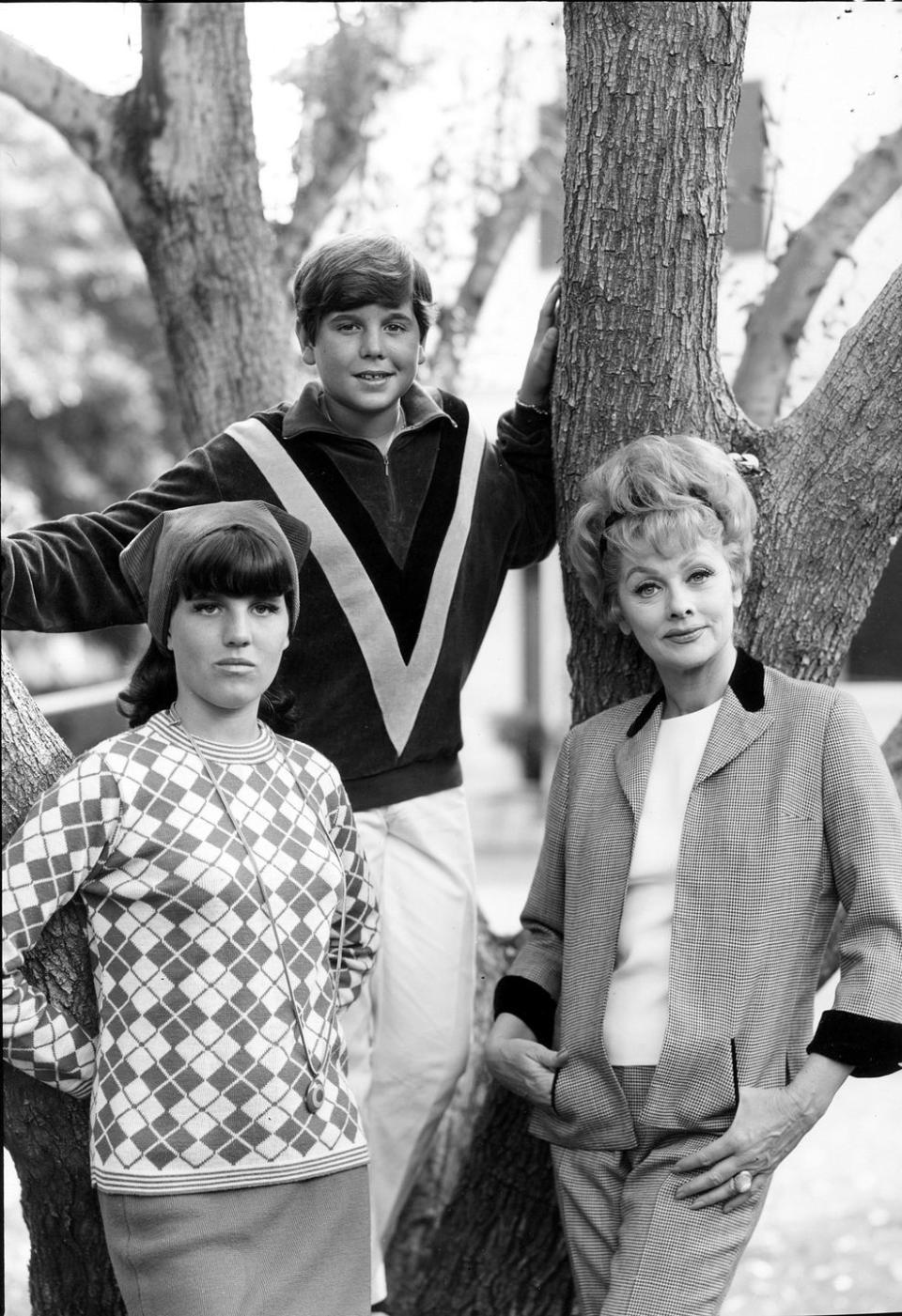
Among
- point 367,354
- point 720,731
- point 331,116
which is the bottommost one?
point 720,731

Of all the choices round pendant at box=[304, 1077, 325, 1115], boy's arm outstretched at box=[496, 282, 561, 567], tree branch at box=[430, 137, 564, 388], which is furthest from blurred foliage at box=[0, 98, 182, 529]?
round pendant at box=[304, 1077, 325, 1115]

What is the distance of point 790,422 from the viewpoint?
2.76 meters

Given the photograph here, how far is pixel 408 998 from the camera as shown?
2711 mm

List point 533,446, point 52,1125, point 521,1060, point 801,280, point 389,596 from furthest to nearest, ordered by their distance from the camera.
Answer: point 801,280 < point 533,446 < point 389,596 < point 521,1060 < point 52,1125

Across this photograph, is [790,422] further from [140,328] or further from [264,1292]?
[140,328]

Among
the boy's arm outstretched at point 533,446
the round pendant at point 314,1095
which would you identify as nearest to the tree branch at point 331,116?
the boy's arm outstretched at point 533,446

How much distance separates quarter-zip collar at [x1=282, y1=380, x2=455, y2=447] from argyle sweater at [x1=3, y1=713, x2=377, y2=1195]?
0.69 meters

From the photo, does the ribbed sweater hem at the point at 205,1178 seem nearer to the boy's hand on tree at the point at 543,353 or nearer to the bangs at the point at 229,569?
the bangs at the point at 229,569

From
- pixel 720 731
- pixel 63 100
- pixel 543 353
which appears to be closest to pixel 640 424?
pixel 543 353

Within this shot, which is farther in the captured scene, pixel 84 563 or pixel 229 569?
pixel 84 563

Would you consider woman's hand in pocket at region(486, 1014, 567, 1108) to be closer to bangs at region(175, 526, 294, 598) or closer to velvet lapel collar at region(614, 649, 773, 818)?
velvet lapel collar at region(614, 649, 773, 818)

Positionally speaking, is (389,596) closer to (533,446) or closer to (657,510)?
(533,446)

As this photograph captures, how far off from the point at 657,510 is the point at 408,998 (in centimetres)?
98

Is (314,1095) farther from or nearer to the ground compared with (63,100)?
nearer to the ground
